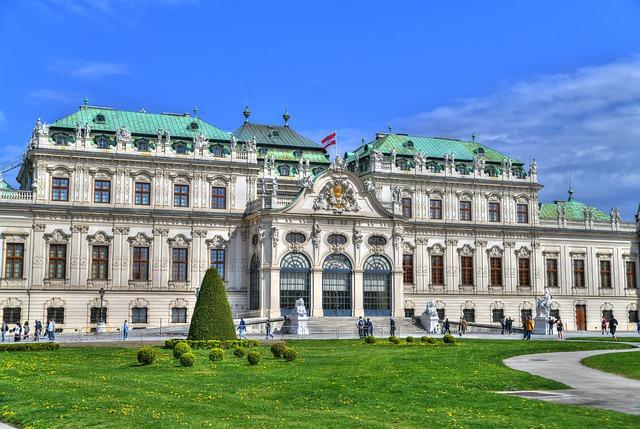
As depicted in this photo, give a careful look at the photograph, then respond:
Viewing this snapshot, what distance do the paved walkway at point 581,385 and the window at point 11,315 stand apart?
43.1 meters

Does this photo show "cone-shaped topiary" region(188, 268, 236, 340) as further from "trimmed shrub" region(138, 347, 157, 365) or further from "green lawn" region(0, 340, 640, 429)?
"trimmed shrub" region(138, 347, 157, 365)

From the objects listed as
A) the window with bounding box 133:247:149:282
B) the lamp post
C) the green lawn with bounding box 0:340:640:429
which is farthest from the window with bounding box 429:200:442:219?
the green lawn with bounding box 0:340:640:429

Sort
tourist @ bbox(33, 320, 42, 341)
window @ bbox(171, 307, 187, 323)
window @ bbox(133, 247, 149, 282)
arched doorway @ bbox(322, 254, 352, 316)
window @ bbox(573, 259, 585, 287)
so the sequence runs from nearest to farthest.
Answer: tourist @ bbox(33, 320, 42, 341) < window @ bbox(133, 247, 149, 282) < window @ bbox(171, 307, 187, 323) < arched doorway @ bbox(322, 254, 352, 316) < window @ bbox(573, 259, 585, 287)

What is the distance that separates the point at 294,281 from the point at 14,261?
74.9ft

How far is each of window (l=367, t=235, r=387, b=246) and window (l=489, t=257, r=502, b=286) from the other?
1406 centimetres

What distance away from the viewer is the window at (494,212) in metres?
82.3

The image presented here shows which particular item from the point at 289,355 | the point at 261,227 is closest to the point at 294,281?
the point at 261,227

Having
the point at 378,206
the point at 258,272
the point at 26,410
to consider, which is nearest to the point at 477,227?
the point at 378,206

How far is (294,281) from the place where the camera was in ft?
230

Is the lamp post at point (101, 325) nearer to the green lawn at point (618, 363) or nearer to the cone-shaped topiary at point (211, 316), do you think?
the cone-shaped topiary at point (211, 316)

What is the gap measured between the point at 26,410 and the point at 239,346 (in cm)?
1882

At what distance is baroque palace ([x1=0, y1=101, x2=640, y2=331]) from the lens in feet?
222

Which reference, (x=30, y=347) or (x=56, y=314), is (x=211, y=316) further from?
(x=56, y=314)

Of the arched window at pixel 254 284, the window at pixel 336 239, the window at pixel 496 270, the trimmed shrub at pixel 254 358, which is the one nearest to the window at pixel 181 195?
the arched window at pixel 254 284
